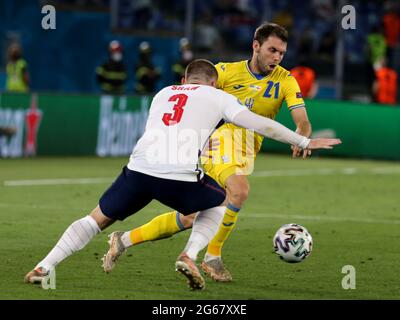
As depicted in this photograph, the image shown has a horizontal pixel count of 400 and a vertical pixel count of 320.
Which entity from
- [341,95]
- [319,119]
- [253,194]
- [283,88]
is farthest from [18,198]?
[341,95]

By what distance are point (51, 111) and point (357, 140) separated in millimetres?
6563

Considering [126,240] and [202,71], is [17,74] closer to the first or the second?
[126,240]

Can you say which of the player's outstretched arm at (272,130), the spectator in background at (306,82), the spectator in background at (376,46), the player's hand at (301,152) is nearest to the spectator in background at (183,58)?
the spectator in background at (306,82)

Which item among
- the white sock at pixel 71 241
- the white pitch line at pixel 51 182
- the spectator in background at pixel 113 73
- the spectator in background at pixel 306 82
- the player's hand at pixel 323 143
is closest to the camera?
the player's hand at pixel 323 143

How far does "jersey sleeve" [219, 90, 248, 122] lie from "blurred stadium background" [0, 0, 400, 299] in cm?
136

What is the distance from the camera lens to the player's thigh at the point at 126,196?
934 centimetres

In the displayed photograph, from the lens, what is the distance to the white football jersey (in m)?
9.30

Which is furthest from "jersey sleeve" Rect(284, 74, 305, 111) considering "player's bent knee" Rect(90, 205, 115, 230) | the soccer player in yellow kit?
"player's bent knee" Rect(90, 205, 115, 230)

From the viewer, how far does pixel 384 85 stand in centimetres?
3042

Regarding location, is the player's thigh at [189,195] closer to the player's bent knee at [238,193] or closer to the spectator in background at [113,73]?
the player's bent knee at [238,193]

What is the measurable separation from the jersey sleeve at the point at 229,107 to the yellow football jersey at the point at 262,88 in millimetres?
1627

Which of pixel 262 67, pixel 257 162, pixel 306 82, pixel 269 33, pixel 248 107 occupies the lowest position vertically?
pixel 257 162

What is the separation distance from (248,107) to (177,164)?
185 centimetres

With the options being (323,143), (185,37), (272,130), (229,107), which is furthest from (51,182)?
(185,37)
